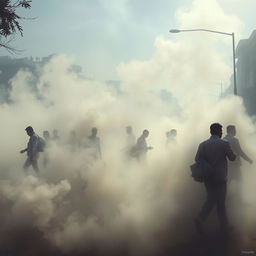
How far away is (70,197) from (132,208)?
102 inches

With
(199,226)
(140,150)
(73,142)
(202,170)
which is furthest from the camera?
(73,142)

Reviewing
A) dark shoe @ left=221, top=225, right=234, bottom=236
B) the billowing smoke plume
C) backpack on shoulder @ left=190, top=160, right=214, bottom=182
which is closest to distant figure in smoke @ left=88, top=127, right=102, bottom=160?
the billowing smoke plume

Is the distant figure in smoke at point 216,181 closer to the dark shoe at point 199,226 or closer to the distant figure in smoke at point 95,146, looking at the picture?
the dark shoe at point 199,226

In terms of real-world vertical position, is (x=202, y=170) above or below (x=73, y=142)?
below

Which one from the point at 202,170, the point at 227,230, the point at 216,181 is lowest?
the point at 227,230

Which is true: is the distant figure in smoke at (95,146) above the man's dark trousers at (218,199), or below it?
above

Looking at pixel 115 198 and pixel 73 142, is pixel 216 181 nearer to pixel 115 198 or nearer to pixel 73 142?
pixel 115 198

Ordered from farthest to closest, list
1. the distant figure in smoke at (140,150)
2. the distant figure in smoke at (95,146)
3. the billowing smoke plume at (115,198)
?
1. the distant figure in smoke at (95,146)
2. the distant figure in smoke at (140,150)
3. the billowing smoke plume at (115,198)

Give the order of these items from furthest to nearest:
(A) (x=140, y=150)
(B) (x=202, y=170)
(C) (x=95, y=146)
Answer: (C) (x=95, y=146), (A) (x=140, y=150), (B) (x=202, y=170)

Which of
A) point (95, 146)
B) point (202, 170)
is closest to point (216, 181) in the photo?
point (202, 170)

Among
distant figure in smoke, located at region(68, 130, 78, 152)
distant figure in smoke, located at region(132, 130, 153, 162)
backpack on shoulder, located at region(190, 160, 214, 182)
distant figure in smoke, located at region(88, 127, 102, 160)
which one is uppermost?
distant figure in smoke, located at region(68, 130, 78, 152)

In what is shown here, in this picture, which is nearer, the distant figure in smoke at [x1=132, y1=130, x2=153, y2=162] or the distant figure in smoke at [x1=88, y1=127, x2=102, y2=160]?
the distant figure in smoke at [x1=132, y1=130, x2=153, y2=162]

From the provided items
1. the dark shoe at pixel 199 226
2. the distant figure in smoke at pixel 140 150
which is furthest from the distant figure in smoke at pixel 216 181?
the distant figure in smoke at pixel 140 150

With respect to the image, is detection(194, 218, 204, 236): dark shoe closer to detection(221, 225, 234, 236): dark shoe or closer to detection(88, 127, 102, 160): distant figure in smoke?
detection(221, 225, 234, 236): dark shoe
